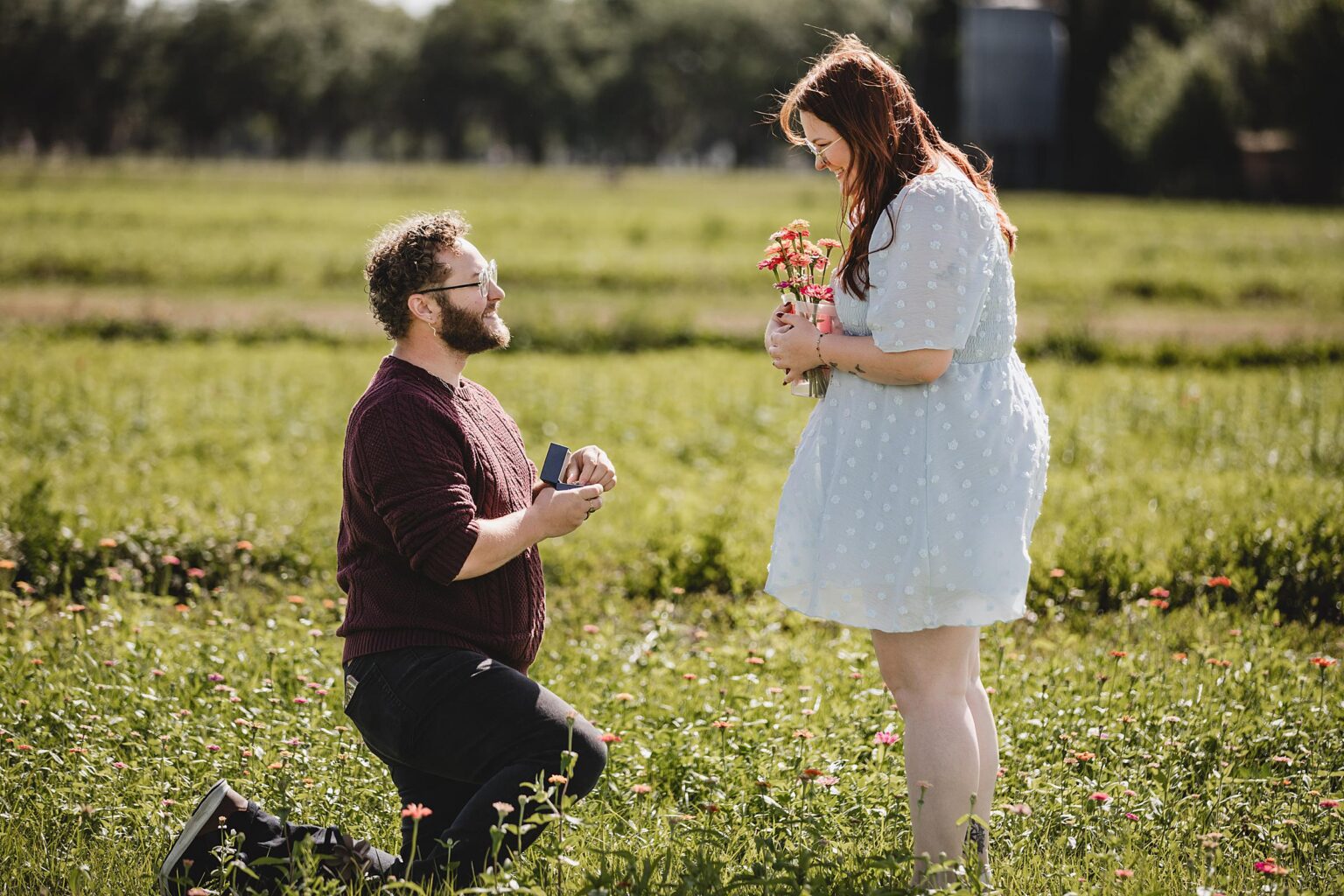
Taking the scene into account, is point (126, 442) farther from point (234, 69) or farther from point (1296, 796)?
point (234, 69)

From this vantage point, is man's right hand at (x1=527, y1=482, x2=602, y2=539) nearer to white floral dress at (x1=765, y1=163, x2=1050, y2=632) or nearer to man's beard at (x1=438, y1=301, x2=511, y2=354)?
man's beard at (x1=438, y1=301, x2=511, y2=354)

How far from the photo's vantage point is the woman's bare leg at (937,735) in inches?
124

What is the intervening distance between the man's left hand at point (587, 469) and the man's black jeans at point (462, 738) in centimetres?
52

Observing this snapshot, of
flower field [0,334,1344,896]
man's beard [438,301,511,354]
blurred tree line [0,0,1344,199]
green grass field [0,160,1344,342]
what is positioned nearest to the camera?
man's beard [438,301,511,354]

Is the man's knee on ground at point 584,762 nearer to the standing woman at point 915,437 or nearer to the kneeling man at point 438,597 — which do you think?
the kneeling man at point 438,597

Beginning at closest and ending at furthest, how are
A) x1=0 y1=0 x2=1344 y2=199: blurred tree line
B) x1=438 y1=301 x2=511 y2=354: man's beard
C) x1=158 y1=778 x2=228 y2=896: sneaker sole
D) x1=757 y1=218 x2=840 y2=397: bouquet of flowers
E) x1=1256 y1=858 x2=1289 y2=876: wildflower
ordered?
x1=1256 y1=858 x2=1289 y2=876: wildflower < x1=158 y1=778 x2=228 y2=896: sneaker sole < x1=438 y1=301 x2=511 y2=354: man's beard < x1=757 y1=218 x2=840 y2=397: bouquet of flowers < x1=0 y1=0 x2=1344 y2=199: blurred tree line

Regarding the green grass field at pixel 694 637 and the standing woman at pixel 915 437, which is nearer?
the standing woman at pixel 915 437

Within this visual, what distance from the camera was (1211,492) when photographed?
24.8ft

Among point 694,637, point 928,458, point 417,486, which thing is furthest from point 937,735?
point 694,637

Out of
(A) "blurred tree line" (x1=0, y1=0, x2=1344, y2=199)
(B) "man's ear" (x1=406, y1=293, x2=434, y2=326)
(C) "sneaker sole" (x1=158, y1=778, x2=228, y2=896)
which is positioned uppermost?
(A) "blurred tree line" (x1=0, y1=0, x2=1344, y2=199)

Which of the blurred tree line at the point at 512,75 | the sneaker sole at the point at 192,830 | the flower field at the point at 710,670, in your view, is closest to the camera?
the sneaker sole at the point at 192,830

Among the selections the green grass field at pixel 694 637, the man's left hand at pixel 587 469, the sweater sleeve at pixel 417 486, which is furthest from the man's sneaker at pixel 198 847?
A: the man's left hand at pixel 587 469

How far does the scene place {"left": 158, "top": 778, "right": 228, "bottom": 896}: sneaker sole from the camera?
309cm

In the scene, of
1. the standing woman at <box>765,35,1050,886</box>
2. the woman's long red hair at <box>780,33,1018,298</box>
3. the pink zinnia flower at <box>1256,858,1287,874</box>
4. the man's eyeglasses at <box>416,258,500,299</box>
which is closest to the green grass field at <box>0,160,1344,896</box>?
the pink zinnia flower at <box>1256,858,1287,874</box>
